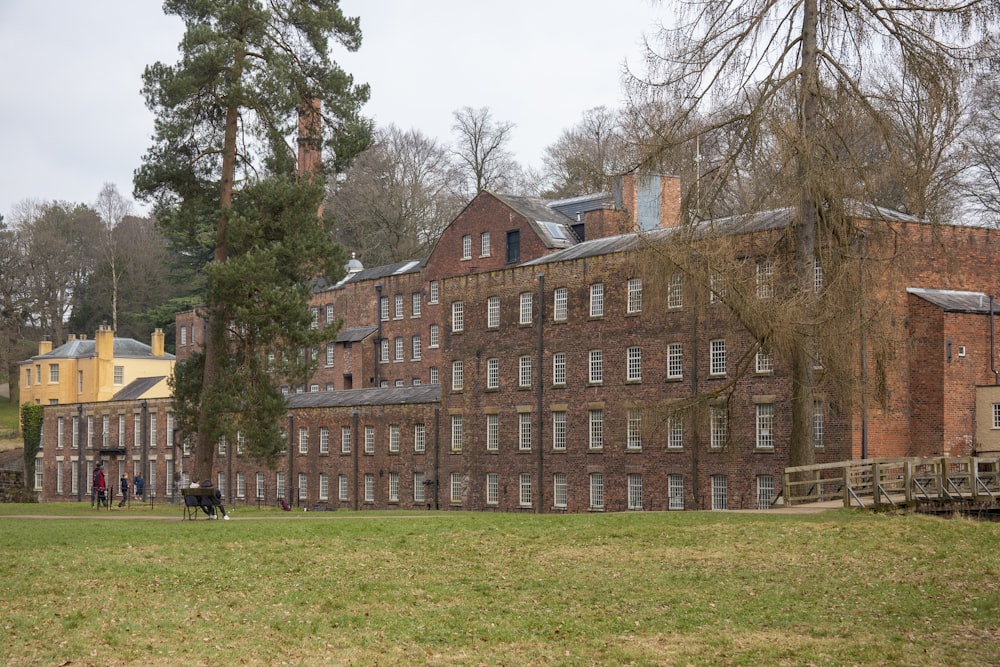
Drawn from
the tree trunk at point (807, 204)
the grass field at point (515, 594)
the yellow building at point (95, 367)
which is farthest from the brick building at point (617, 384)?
the yellow building at point (95, 367)

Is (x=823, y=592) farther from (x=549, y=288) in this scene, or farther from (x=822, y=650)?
(x=549, y=288)

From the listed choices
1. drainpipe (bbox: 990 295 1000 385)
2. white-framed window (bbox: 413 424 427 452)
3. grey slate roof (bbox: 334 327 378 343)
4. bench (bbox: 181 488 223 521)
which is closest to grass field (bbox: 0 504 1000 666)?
bench (bbox: 181 488 223 521)

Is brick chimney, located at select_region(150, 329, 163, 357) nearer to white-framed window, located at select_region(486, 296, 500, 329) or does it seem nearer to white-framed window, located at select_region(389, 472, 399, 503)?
white-framed window, located at select_region(389, 472, 399, 503)

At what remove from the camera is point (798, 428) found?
29656mm

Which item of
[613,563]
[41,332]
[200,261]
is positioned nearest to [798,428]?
[613,563]

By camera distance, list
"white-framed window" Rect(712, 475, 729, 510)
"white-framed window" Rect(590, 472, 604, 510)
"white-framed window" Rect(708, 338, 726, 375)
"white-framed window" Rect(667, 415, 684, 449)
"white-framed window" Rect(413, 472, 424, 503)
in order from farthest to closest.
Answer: "white-framed window" Rect(413, 472, 424, 503) → "white-framed window" Rect(590, 472, 604, 510) → "white-framed window" Rect(667, 415, 684, 449) → "white-framed window" Rect(708, 338, 726, 375) → "white-framed window" Rect(712, 475, 729, 510)

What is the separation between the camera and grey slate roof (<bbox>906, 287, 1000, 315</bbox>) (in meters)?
→ 39.3

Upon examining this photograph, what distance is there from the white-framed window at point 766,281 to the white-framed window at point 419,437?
26211 mm

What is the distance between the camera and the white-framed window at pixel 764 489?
40.1 m

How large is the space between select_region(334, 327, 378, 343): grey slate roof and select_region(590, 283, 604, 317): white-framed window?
2710 cm

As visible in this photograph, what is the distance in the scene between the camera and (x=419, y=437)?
53.4 m

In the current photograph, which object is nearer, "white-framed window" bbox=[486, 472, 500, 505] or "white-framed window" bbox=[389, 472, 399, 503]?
"white-framed window" bbox=[486, 472, 500, 505]

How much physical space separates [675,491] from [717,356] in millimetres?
4667

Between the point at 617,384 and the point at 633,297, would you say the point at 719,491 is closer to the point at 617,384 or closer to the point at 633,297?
the point at 617,384
